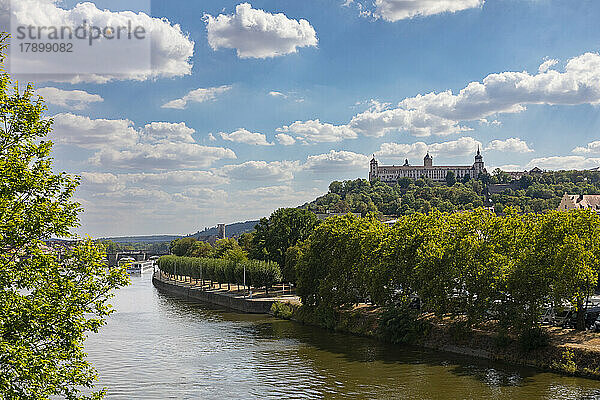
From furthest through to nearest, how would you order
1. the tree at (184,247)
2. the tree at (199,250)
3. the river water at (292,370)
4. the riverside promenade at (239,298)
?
the tree at (184,247) → the tree at (199,250) → the riverside promenade at (239,298) → the river water at (292,370)

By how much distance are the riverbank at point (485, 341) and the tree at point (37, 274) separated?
29110mm

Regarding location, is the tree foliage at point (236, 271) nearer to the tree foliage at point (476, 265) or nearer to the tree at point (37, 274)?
the tree foliage at point (476, 265)

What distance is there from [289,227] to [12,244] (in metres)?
77.3

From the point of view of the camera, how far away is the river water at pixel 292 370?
3466 cm

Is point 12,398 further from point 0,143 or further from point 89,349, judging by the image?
point 89,349

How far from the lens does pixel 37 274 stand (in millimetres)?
17578

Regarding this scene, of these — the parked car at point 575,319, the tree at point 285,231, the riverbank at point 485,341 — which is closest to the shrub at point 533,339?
the riverbank at point 485,341

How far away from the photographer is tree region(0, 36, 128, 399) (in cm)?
1656

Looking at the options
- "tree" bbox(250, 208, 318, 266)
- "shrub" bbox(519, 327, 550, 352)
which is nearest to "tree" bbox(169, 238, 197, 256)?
"tree" bbox(250, 208, 318, 266)

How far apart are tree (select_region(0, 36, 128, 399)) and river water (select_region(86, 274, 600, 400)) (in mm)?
17609

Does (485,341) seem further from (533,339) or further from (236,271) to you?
(236,271)

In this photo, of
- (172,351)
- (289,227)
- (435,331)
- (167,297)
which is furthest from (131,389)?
(167,297)

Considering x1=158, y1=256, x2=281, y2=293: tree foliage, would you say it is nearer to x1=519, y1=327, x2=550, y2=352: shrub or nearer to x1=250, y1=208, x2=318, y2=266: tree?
x1=250, y1=208, x2=318, y2=266: tree

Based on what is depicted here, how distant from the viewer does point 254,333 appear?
194ft
